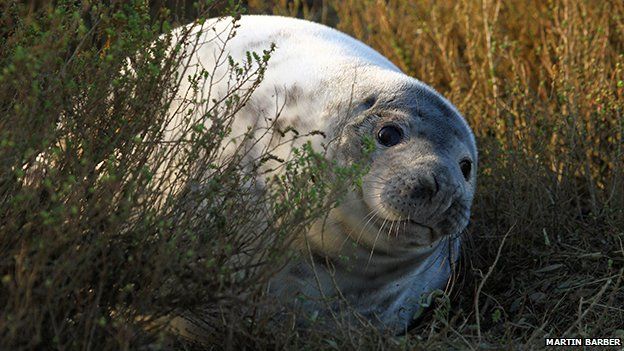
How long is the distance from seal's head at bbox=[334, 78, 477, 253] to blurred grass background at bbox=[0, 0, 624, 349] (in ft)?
0.89

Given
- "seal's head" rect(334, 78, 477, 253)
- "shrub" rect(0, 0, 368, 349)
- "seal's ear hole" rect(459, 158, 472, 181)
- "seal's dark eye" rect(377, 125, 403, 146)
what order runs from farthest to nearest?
1. "seal's ear hole" rect(459, 158, 472, 181)
2. "seal's dark eye" rect(377, 125, 403, 146)
3. "seal's head" rect(334, 78, 477, 253)
4. "shrub" rect(0, 0, 368, 349)

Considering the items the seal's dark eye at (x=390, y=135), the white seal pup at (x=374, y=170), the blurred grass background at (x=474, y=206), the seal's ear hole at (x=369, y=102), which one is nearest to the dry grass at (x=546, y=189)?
the blurred grass background at (x=474, y=206)

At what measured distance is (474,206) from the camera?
16.1ft

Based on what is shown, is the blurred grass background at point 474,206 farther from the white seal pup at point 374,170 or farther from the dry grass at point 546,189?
the white seal pup at point 374,170

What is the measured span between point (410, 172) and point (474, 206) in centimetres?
135

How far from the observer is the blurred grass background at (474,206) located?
2.75m

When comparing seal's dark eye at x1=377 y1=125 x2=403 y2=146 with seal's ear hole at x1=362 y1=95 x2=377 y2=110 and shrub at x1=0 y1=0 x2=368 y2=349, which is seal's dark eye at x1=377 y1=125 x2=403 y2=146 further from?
shrub at x1=0 y1=0 x2=368 y2=349

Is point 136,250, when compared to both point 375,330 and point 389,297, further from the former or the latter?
point 389,297

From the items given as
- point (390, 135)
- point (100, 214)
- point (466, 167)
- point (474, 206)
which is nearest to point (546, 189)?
point (474, 206)

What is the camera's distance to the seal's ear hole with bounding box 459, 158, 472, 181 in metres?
3.99

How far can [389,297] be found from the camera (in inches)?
161

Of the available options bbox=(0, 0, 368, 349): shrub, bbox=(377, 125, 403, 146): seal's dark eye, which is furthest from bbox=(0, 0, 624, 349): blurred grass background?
bbox=(377, 125, 403, 146): seal's dark eye

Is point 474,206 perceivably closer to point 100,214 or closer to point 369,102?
point 369,102

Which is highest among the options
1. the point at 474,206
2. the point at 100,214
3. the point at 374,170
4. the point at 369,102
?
the point at 100,214
